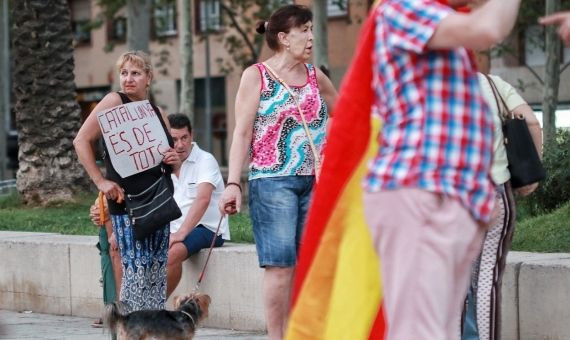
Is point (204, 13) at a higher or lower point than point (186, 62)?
higher

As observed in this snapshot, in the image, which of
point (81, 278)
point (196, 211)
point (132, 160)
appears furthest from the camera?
point (81, 278)

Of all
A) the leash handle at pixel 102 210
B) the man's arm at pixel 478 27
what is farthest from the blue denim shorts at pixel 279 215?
the man's arm at pixel 478 27

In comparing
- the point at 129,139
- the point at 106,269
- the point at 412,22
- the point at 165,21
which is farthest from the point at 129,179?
the point at 165,21

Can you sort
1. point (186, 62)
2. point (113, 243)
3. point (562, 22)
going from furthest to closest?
point (186, 62)
point (113, 243)
point (562, 22)

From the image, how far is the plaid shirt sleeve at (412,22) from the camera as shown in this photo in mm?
4359

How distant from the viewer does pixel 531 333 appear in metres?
8.05

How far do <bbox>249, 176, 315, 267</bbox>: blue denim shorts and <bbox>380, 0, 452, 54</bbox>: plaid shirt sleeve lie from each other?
285cm

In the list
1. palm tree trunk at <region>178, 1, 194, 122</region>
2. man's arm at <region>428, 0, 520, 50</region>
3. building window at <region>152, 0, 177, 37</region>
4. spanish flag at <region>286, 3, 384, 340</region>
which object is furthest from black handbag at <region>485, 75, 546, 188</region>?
building window at <region>152, 0, 177, 37</region>

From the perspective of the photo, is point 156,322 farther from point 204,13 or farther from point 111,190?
point 204,13

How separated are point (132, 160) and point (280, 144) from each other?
3.57ft

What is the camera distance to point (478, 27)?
424cm

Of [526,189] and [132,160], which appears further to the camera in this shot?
[132,160]

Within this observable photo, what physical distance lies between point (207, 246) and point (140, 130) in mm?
1957

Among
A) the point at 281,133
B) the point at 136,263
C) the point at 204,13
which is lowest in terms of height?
the point at 136,263
